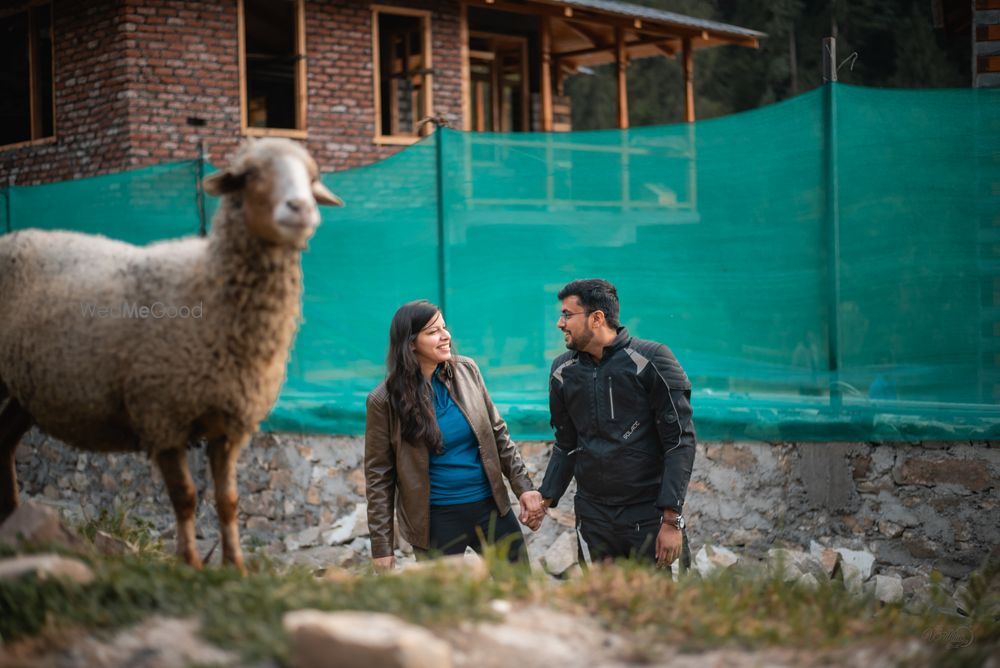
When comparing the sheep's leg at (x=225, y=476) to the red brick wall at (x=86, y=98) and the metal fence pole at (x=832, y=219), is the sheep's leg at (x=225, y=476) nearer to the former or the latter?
the metal fence pole at (x=832, y=219)

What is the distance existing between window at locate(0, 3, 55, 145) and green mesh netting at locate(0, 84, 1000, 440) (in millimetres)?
8834

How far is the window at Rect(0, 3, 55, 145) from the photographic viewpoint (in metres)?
15.7

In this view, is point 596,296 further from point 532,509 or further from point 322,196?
point 322,196

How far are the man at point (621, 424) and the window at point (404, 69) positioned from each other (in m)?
11.6

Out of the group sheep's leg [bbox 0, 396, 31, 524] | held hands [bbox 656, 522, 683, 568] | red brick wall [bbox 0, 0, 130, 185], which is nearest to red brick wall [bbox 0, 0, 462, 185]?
red brick wall [bbox 0, 0, 130, 185]

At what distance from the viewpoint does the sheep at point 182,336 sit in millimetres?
4090

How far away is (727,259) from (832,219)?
0.70 m

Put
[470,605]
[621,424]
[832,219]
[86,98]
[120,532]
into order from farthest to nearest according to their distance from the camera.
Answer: [86,98] → [832,219] → [120,532] → [621,424] → [470,605]

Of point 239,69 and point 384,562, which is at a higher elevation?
point 239,69

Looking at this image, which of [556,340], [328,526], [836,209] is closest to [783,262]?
[836,209]

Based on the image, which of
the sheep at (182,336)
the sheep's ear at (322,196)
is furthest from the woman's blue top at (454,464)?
the sheep's ear at (322,196)

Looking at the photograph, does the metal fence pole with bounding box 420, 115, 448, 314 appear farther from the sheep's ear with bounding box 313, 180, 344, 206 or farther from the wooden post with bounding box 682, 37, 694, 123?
the wooden post with bounding box 682, 37, 694, 123

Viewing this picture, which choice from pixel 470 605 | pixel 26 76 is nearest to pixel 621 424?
pixel 470 605

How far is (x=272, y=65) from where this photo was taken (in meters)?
19.8
